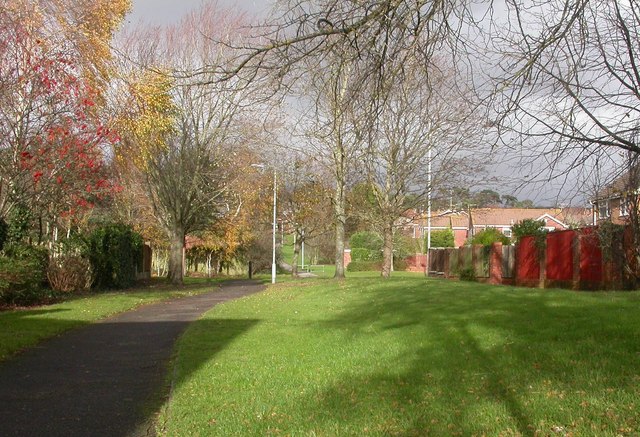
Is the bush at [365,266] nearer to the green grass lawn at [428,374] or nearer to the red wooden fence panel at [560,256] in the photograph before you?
the red wooden fence panel at [560,256]

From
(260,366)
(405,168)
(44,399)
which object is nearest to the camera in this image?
(44,399)

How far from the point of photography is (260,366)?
367 inches

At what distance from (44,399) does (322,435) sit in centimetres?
359

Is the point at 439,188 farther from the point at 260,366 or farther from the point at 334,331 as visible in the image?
the point at 260,366

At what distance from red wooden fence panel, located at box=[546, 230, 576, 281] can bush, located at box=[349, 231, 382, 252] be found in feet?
160

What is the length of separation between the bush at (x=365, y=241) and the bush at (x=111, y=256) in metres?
45.4

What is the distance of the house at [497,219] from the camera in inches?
554

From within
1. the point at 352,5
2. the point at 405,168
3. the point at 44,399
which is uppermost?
the point at 405,168

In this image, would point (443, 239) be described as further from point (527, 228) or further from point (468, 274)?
point (527, 228)

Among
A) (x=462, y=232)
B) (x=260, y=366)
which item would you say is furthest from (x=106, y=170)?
(x=462, y=232)

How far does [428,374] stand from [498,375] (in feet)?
2.69

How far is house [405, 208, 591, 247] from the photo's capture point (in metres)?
14.1

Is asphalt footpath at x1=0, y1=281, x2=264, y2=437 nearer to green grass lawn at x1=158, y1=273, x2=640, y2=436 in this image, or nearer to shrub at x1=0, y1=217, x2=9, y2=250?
green grass lawn at x1=158, y1=273, x2=640, y2=436

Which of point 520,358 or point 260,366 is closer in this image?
point 520,358
